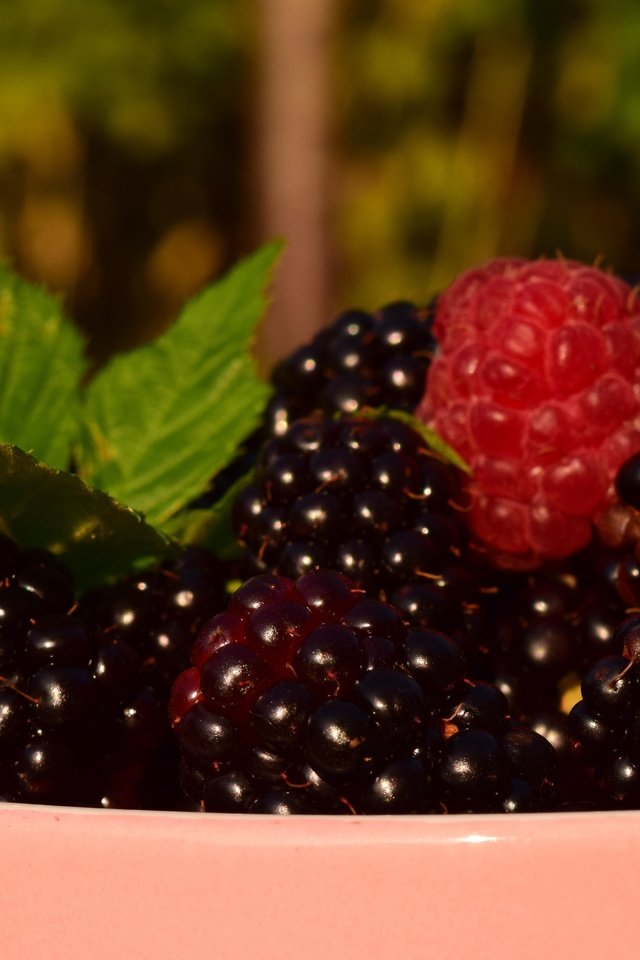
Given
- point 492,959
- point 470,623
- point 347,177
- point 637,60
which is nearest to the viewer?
point 492,959

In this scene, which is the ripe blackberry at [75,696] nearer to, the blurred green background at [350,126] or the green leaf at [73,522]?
the green leaf at [73,522]

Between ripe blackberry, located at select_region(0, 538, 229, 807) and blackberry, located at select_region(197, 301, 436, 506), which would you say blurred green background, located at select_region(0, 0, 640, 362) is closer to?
blackberry, located at select_region(197, 301, 436, 506)

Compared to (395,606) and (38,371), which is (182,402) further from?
(395,606)

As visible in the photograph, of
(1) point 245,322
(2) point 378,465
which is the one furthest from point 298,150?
(2) point 378,465

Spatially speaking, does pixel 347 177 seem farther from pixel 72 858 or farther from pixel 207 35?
pixel 72 858

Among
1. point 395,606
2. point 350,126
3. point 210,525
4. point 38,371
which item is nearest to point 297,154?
point 350,126

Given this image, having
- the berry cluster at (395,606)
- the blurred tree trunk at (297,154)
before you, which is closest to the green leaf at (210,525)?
the berry cluster at (395,606)
